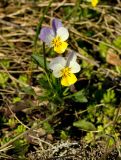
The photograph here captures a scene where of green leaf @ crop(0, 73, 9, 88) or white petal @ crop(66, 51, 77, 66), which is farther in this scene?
green leaf @ crop(0, 73, 9, 88)

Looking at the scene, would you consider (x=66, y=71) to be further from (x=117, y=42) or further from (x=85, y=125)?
(x=117, y=42)

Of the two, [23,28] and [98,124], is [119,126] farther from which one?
[23,28]

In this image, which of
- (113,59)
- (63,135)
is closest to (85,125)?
(63,135)

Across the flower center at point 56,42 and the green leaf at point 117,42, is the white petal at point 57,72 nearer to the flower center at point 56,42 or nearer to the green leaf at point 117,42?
the flower center at point 56,42

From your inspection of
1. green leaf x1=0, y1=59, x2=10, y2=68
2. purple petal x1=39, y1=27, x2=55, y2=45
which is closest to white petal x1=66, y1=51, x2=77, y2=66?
purple petal x1=39, y1=27, x2=55, y2=45

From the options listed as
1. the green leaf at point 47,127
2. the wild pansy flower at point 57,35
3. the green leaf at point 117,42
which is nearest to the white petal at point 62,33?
the wild pansy flower at point 57,35

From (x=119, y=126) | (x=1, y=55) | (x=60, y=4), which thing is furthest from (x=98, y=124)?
(x=60, y=4)

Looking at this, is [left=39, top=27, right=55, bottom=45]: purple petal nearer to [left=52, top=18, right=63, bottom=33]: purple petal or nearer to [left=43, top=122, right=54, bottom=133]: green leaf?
[left=52, top=18, right=63, bottom=33]: purple petal
